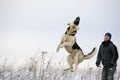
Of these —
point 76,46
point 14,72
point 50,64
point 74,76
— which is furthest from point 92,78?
point 76,46

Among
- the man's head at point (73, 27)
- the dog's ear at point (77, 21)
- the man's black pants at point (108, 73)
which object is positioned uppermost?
the dog's ear at point (77, 21)

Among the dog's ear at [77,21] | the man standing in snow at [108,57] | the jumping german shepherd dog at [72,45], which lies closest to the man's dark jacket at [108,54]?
the man standing in snow at [108,57]

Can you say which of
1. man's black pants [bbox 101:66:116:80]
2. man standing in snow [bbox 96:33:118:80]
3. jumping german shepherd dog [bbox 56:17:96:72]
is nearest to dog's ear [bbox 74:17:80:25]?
jumping german shepherd dog [bbox 56:17:96:72]

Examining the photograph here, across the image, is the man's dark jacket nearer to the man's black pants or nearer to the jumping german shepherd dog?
the man's black pants

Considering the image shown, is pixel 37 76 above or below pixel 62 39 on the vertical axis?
below

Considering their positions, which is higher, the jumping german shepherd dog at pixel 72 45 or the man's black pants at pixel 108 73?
the jumping german shepherd dog at pixel 72 45

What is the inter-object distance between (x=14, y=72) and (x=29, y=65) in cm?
36

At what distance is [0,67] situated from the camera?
7613 millimetres

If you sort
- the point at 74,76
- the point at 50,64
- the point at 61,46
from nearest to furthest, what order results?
the point at 61,46
the point at 50,64
the point at 74,76

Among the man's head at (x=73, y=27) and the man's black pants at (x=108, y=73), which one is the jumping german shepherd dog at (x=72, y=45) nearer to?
the man's head at (x=73, y=27)

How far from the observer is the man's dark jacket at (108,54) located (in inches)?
218

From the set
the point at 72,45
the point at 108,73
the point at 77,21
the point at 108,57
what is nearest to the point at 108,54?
the point at 108,57

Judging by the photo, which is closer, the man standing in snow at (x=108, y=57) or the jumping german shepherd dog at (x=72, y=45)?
the man standing in snow at (x=108, y=57)

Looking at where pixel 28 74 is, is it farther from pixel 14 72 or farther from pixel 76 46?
pixel 76 46
